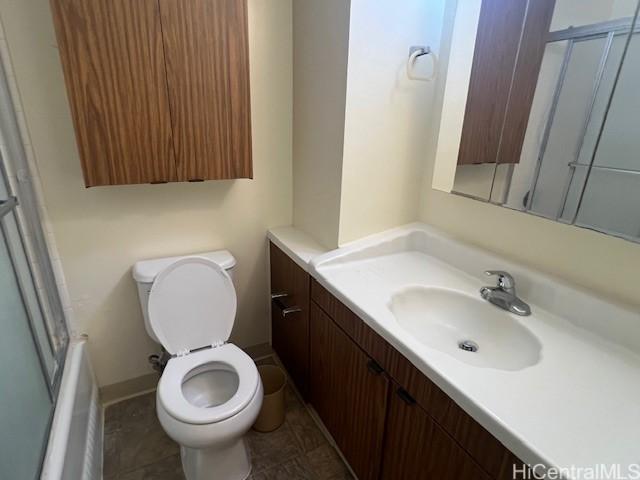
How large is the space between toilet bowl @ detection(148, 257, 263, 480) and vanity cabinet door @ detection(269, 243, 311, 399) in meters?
0.27

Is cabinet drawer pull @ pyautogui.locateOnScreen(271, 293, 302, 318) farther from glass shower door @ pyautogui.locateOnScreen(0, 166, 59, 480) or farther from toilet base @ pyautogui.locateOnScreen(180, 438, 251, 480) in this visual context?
glass shower door @ pyautogui.locateOnScreen(0, 166, 59, 480)

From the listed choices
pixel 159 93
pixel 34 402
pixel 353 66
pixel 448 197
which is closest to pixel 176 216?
pixel 159 93

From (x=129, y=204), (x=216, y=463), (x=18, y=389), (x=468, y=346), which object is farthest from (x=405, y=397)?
(x=129, y=204)

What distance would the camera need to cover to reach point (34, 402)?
106 cm

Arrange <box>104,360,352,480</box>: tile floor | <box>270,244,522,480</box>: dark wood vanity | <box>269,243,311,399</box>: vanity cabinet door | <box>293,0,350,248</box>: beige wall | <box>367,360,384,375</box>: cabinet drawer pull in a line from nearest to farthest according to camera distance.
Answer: <box>270,244,522,480</box>: dark wood vanity < <box>367,360,384,375</box>: cabinet drawer pull < <box>293,0,350,248</box>: beige wall < <box>104,360,352,480</box>: tile floor < <box>269,243,311,399</box>: vanity cabinet door

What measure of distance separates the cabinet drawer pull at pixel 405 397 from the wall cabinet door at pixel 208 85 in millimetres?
1029

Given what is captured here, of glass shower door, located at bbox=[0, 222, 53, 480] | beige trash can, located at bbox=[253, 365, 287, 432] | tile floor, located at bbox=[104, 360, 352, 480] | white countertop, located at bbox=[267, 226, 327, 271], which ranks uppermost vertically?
white countertop, located at bbox=[267, 226, 327, 271]

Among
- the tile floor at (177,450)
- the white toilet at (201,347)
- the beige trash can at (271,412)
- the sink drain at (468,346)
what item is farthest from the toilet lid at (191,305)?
the sink drain at (468,346)

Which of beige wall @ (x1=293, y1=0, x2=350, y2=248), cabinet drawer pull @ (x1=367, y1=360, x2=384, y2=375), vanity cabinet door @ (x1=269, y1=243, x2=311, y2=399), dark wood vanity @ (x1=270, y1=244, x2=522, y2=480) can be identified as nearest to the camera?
dark wood vanity @ (x1=270, y1=244, x2=522, y2=480)

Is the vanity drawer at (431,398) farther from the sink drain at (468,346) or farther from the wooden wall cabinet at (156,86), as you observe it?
the wooden wall cabinet at (156,86)

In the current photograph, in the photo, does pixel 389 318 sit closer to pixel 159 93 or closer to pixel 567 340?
pixel 567 340

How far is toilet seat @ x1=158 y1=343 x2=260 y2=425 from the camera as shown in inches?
47.5

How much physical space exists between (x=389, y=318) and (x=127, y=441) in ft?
4.43

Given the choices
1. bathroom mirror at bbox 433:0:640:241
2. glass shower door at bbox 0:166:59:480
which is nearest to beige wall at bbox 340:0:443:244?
bathroom mirror at bbox 433:0:640:241
